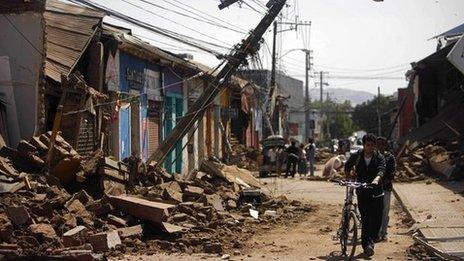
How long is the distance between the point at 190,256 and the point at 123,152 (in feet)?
29.7

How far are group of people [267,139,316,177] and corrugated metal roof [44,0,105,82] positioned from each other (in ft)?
44.2

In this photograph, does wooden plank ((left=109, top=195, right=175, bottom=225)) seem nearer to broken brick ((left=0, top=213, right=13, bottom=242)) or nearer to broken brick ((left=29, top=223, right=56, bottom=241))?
broken brick ((left=29, top=223, right=56, bottom=241))

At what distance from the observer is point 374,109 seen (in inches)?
3888

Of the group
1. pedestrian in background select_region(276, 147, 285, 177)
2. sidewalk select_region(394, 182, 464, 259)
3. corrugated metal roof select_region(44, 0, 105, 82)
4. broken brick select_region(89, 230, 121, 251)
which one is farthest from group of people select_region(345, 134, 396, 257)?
pedestrian in background select_region(276, 147, 285, 177)

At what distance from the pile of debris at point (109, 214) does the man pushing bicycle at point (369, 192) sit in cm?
202

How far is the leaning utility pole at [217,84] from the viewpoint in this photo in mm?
16578

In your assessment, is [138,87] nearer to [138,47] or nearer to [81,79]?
[138,47]

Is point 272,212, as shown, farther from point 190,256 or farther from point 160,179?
point 190,256

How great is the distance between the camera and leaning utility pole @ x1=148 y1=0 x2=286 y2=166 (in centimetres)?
1658

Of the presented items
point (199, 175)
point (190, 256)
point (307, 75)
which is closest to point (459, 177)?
point (199, 175)

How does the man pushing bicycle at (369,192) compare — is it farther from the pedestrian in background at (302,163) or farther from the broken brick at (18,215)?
the pedestrian in background at (302,163)

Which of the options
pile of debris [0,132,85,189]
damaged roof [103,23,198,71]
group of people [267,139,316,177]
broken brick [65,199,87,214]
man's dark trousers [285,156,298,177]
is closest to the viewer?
broken brick [65,199,87,214]

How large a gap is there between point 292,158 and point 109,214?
56.1 feet

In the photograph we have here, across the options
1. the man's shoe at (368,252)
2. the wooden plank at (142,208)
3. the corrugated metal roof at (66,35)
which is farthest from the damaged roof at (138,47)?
the man's shoe at (368,252)
